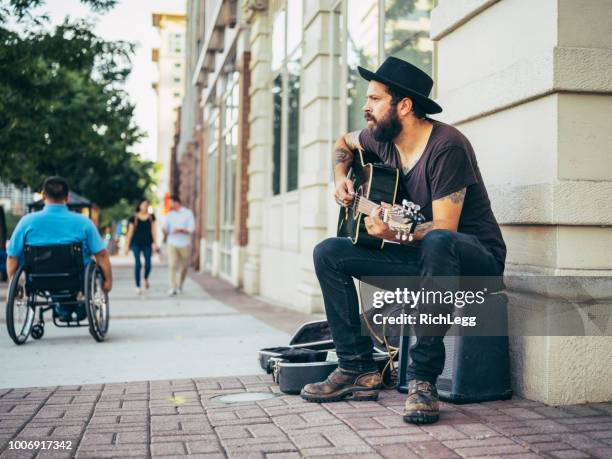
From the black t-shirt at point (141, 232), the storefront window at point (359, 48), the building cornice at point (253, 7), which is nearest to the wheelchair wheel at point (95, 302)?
the storefront window at point (359, 48)

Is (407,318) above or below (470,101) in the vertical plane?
below

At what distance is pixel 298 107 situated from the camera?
11.3 meters

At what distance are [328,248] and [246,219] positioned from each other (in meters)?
10.6

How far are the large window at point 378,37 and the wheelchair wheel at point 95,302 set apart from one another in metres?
3.30

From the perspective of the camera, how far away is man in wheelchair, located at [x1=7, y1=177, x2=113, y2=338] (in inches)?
273

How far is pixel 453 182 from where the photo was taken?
3.95m

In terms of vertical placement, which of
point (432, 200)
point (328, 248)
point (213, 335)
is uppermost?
point (432, 200)

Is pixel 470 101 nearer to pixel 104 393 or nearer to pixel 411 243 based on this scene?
pixel 411 243

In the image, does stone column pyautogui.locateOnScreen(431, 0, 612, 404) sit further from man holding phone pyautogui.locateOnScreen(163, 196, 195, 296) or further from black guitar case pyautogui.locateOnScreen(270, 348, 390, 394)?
man holding phone pyautogui.locateOnScreen(163, 196, 195, 296)

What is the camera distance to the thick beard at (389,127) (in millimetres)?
4273

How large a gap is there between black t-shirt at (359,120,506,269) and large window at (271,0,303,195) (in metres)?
7.16

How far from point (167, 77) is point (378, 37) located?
7805 cm

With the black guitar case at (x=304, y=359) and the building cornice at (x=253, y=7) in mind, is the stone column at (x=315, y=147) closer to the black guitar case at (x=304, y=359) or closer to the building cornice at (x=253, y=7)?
the building cornice at (x=253, y=7)

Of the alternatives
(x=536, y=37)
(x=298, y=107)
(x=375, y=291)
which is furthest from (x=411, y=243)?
(x=298, y=107)
